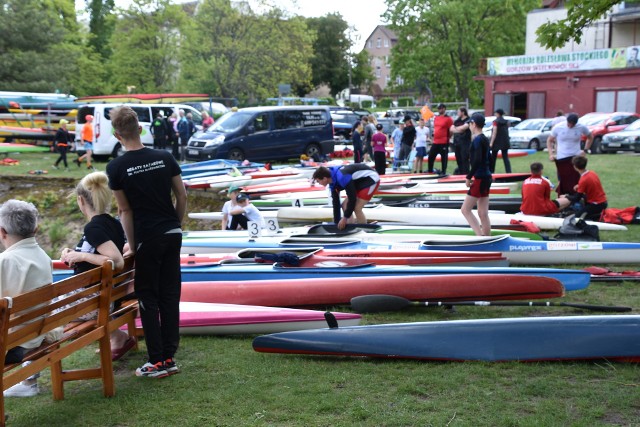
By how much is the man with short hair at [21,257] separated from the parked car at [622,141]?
76.4ft

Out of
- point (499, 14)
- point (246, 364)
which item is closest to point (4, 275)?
point (246, 364)

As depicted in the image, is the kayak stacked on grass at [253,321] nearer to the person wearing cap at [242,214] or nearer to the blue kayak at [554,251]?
the blue kayak at [554,251]

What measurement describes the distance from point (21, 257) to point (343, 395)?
6.77 feet

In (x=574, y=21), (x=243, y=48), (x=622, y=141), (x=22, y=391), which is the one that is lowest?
(x=22, y=391)

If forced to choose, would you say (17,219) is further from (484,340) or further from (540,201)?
(540,201)

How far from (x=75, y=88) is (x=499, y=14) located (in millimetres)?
30508

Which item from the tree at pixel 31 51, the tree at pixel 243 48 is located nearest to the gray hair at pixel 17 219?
the tree at pixel 31 51

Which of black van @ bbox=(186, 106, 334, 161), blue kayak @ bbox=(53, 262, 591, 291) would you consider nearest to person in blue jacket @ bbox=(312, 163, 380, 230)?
blue kayak @ bbox=(53, 262, 591, 291)

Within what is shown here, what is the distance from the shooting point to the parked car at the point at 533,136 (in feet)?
89.8

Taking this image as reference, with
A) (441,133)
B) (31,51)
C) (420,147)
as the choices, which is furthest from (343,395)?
(31,51)

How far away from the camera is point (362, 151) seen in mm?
19812

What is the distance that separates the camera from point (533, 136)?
27391mm

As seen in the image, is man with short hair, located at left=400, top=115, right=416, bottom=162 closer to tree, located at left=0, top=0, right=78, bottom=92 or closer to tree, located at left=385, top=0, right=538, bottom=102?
tree, located at left=0, top=0, right=78, bottom=92

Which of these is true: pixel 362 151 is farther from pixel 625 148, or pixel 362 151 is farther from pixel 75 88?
pixel 75 88
